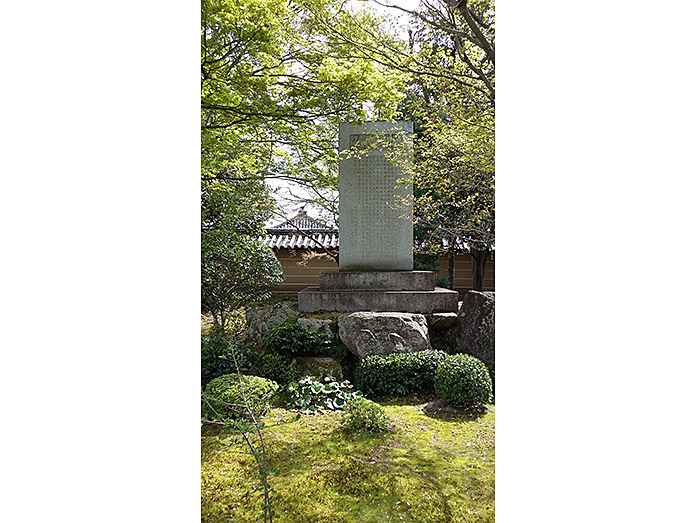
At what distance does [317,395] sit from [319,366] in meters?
0.37

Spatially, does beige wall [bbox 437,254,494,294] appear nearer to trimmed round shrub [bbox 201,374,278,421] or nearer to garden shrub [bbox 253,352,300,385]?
garden shrub [bbox 253,352,300,385]

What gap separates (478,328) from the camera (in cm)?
401

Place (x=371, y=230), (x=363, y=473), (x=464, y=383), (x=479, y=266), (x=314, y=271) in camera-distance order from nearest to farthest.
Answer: (x=363, y=473), (x=464, y=383), (x=371, y=230), (x=479, y=266), (x=314, y=271)

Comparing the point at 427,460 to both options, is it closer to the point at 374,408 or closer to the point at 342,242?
the point at 374,408

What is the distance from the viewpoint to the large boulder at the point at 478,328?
3.96 metres

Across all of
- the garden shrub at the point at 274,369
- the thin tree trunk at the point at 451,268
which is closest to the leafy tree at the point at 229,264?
the garden shrub at the point at 274,369

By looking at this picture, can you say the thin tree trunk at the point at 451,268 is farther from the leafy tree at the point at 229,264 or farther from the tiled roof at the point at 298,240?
the leafy tree at the point at 229,264

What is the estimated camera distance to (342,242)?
15.1ft

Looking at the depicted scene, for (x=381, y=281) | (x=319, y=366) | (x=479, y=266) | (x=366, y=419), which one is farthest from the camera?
(x=479, y=266)

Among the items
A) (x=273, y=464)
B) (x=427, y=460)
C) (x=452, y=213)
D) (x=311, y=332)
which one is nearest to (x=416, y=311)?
(x=311, y=332)

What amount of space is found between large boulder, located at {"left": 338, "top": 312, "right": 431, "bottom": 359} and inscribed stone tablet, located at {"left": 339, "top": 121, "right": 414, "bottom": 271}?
A: 79 centimetres

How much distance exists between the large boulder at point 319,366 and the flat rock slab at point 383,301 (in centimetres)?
57

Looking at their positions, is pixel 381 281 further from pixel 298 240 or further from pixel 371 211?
pixel 298 240

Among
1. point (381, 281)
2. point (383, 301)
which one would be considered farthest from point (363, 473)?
point (381, 281)
